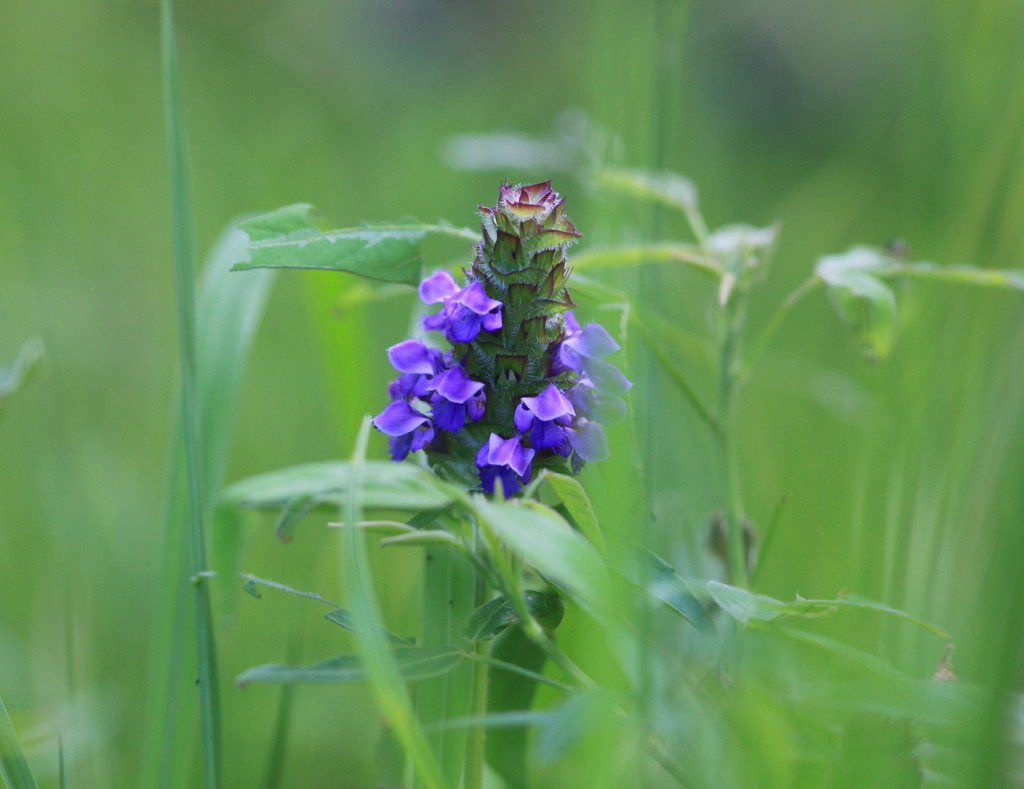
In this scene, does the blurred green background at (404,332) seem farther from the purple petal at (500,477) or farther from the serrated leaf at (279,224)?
the serrated leaf at (279,224)

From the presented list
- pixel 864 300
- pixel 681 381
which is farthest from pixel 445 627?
pixel 864 300

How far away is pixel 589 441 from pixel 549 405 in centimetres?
7

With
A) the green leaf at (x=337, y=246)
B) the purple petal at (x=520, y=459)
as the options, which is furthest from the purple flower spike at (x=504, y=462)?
the green leaf at (x=337, y=246)

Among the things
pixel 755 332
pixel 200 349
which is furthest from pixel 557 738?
pixel 755 332

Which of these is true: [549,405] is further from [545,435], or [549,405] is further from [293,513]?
[293,513]

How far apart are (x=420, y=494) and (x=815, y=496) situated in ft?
2.71

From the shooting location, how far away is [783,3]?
4277 millimetres

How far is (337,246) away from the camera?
32.0 inches

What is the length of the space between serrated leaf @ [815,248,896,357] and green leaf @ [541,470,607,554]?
369 millimetres

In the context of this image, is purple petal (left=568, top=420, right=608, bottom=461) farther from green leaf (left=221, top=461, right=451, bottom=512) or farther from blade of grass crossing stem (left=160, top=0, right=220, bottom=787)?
blade of grass crossing stem (left=160, top=0, right=220, bottom=787)

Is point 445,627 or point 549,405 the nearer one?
point 549,405

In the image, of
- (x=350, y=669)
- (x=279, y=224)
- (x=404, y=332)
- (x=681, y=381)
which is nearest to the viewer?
(x=350, y=669)

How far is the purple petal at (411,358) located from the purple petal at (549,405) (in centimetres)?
10

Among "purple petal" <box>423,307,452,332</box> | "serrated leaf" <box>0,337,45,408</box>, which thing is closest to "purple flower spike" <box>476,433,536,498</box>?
"purple petal" <box>423,307,452,332</box>
